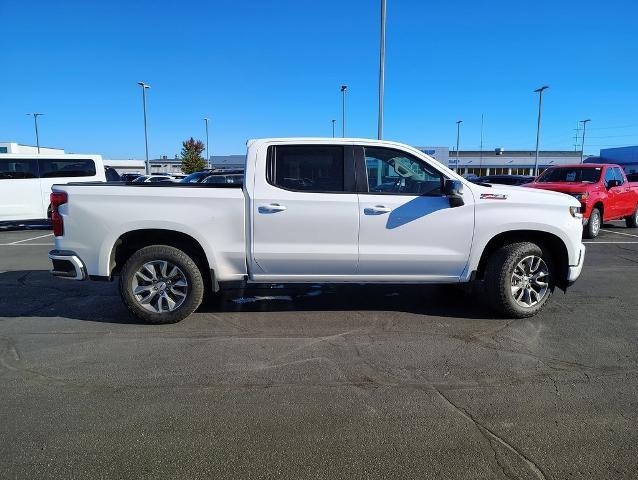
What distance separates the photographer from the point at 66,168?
46.2 ft

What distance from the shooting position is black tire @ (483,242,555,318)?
4.98 meters

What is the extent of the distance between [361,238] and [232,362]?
1835 mm

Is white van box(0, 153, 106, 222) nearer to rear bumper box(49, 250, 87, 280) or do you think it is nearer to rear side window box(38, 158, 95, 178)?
rear side window box(38, 158, 95, 178)

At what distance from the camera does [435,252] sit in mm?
4945

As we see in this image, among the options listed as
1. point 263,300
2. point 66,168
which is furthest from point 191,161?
point 263,300

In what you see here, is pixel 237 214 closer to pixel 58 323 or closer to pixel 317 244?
pixel 317 244

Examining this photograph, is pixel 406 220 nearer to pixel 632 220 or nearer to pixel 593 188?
pixel 593 188

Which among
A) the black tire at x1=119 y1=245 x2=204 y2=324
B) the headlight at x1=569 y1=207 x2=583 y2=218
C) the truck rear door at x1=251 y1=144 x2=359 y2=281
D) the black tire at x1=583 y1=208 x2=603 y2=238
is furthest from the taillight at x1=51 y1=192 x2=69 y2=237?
the black tire at x1=583 y1=208 x2=603 y2=238

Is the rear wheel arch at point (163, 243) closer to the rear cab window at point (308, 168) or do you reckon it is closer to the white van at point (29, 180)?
the rear cab window at point (308, 168)

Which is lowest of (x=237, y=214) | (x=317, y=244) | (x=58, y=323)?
(x=58, y=323)

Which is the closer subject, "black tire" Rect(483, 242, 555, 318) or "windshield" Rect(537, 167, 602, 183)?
"black tire" Rect(483, 242, 555, 318)

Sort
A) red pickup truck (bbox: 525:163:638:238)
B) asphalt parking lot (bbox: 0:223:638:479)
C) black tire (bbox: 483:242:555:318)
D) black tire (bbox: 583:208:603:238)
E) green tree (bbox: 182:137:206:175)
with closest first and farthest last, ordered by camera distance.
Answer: asphalt parking lot (bbox: 0:223:638:479) → black tire (bbox: 483:242:555:318) → red pickup truck (bbox: 525:163:638:238) → black tire (bbox: 583:208:603:238) → green tree (bbox: 182:137:206:175)

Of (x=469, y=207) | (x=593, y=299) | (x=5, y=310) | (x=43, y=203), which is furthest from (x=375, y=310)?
(x=43, y=203)

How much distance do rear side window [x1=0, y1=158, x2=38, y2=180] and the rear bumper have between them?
34.6 ft
